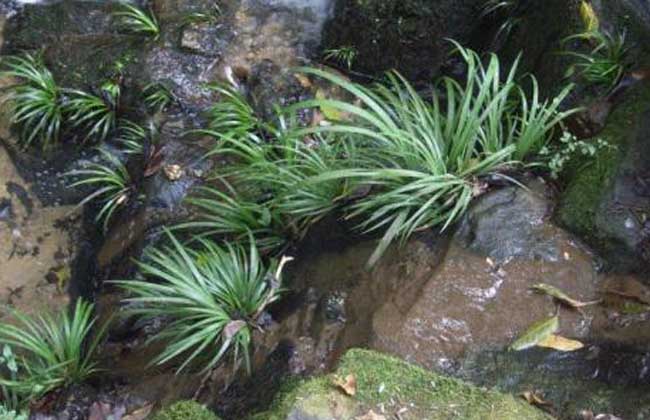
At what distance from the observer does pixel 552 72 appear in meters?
4.42

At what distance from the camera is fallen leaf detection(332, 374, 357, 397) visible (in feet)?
9.02

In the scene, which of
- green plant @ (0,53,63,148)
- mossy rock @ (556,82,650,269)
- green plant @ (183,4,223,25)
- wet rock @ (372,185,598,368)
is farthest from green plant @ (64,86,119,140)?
mossy rock @ (556,82,650,269)

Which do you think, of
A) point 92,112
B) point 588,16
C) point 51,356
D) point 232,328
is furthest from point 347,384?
point 92,112

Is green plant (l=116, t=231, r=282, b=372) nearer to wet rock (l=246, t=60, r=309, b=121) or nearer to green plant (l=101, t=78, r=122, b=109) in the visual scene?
wet rock (l=246, t=60, r=309, b=121)

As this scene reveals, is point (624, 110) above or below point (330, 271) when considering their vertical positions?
above

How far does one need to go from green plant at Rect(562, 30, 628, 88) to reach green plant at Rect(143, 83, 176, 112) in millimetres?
2946

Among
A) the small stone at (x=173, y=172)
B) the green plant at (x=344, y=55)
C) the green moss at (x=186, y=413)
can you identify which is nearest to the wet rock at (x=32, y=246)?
the small stone at (x=173, y=172)

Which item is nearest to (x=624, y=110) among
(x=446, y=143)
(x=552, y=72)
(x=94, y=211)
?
(x=552, y=72)

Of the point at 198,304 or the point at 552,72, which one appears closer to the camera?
the point at 198,304

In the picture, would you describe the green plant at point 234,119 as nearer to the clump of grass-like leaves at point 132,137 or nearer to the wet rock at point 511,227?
the clump of grass-like leaves at point 132,137

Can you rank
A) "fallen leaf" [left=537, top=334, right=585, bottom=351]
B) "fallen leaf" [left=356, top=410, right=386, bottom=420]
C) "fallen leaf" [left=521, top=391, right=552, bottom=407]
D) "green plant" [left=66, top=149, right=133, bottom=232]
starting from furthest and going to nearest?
1. "green plant" [left=66, top=149, right=133, bottom=232]
2. "fallen leaf" [left=537, top=334, right=585, bottom=351]
3. "fallen leaf" [left=521, top=391, right=552, bottom=407]
4. "fallen leaf" [left=356, top=410, right=386, bottom=420]

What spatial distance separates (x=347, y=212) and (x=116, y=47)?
3100mm

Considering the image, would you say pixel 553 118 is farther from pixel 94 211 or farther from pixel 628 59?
pixel 94 211

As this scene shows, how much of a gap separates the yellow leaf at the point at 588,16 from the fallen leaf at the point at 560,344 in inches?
75.5
